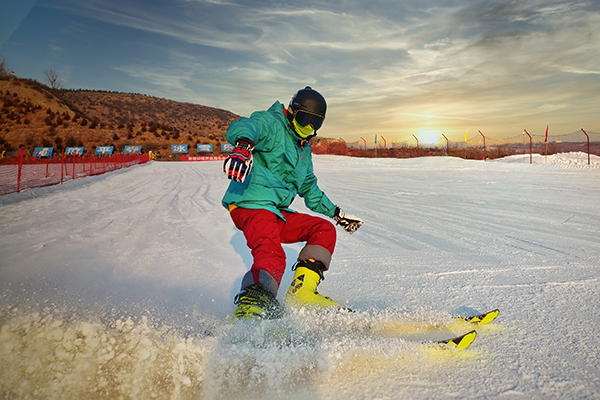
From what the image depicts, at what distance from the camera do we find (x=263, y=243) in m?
2.14

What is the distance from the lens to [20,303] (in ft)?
7.69

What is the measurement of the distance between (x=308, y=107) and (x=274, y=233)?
2.94ft

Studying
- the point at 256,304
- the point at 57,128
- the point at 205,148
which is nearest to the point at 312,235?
the point at 256,304

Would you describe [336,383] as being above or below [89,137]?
below

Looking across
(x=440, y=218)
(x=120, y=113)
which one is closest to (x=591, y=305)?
(x=440, y=218)

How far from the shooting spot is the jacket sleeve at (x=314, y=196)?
114 inches

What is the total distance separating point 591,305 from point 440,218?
3.47 meters

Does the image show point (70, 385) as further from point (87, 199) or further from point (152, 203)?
point (87, 199)

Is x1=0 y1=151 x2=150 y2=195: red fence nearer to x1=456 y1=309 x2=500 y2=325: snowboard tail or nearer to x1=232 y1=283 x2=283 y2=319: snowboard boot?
x1=232 y1=283 x2=283 y2=319: snowboard boot

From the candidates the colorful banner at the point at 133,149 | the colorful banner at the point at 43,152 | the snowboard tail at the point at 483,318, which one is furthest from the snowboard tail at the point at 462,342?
the colorful banner at the point at 133,149

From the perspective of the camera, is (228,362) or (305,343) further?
(305,343)

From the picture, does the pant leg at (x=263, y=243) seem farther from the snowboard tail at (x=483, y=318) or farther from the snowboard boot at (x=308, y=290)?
the snowboard tail at (x=483, y=318)

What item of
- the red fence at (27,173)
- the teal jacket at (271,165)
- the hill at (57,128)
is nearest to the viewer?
the teal jacket at (271,165)

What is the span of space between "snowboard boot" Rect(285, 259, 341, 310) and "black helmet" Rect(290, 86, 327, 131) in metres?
0.97
